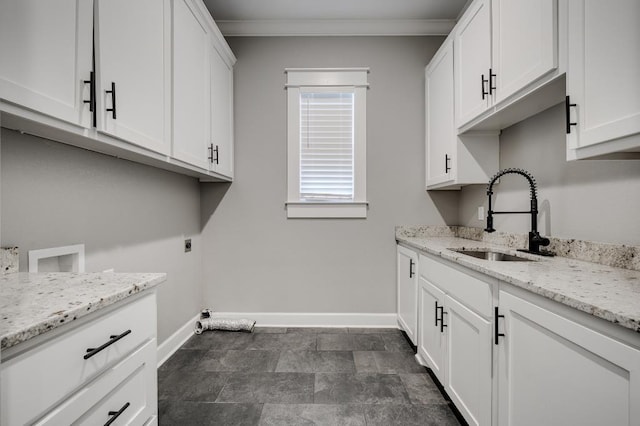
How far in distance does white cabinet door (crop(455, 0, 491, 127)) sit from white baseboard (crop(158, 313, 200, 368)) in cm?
277

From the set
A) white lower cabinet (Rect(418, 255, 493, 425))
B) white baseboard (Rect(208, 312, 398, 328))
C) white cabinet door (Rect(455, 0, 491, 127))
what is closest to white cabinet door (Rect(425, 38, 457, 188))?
white cabinet door (Rect(455, 0, 491, 127))

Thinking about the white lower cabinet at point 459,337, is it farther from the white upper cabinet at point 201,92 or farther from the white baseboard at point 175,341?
the white baseboard at point 175,341

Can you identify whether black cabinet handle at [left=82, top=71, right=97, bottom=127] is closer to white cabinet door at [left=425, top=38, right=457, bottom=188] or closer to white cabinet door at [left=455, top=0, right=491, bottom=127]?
white cabinet door at [left=455, top=0, right=491, bottom=127]

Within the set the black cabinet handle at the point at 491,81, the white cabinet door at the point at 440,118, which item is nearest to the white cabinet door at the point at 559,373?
the black cabinet handle at the point at 491,81

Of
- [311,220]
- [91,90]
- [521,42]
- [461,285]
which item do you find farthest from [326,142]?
[91,90]

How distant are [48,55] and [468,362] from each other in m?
2.12

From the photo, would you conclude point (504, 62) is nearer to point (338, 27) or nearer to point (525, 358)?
point (525, 358)

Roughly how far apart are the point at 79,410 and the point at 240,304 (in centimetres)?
216

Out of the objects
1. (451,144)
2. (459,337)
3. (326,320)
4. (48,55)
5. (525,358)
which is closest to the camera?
(48,55)

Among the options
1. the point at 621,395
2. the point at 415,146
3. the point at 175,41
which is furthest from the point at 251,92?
the point at 621,395

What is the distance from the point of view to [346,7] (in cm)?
256

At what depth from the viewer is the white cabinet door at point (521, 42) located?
125 cm

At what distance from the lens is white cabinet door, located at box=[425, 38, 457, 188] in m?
2.26

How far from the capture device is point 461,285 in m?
1.50
